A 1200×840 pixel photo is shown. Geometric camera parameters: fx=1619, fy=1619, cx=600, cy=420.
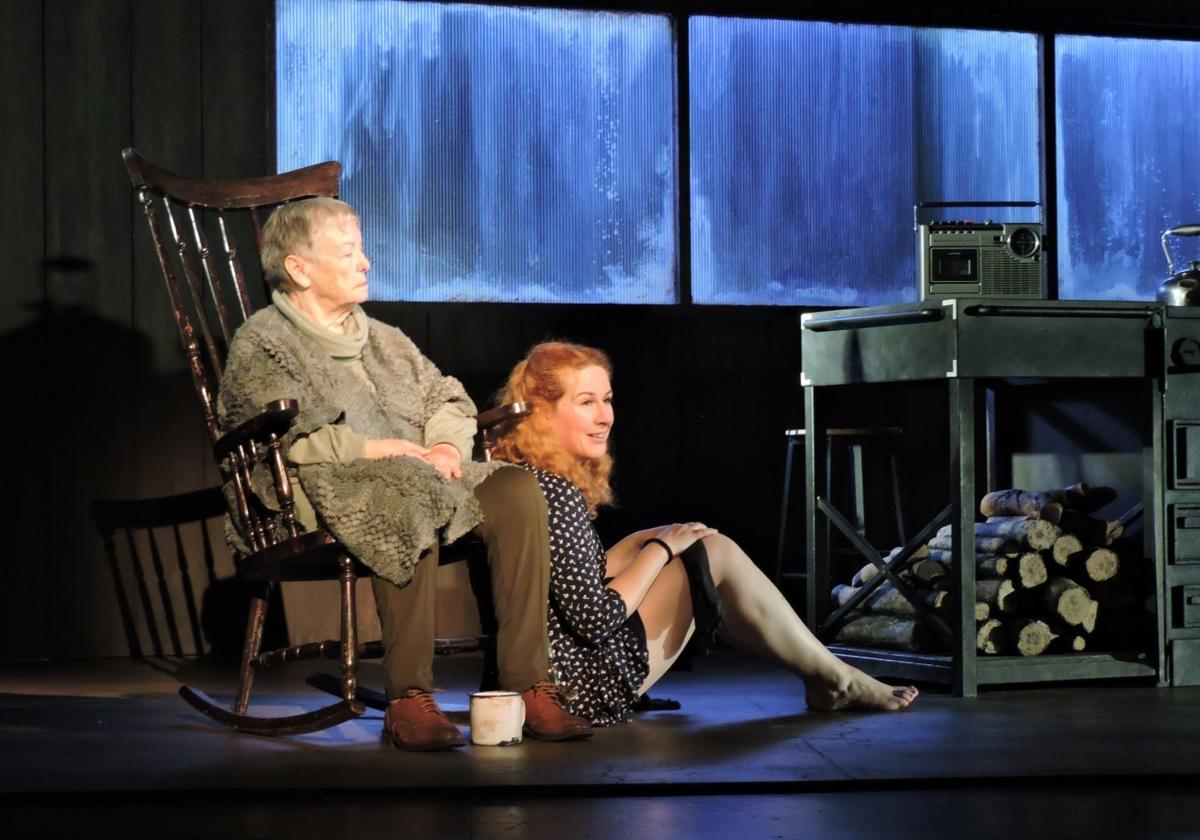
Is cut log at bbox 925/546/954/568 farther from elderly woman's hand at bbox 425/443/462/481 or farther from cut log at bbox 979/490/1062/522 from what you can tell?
elderly woman's hand at bbox 425/443/462/481

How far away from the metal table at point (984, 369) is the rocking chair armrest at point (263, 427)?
1660mm

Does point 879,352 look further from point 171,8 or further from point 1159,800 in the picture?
point 171,8

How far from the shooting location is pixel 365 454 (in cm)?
327

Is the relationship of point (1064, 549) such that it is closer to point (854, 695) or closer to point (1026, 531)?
point (1026, 531)

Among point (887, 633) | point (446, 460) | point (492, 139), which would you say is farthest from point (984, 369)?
point (492, 139)

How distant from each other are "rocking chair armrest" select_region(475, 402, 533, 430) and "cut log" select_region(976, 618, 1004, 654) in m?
1.46

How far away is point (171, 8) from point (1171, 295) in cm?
315

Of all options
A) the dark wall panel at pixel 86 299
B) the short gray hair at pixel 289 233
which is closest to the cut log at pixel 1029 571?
the short gray hair at pixel 289 233

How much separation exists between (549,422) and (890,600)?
4.70 feet

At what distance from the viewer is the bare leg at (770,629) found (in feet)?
11.4

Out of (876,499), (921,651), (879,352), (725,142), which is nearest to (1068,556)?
→ (921,651)

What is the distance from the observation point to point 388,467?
3211mm

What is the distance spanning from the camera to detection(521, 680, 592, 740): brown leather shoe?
125 inches

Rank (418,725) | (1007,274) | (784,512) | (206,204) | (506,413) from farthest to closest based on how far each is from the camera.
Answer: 1. (784,512)
2. (1007,274)
3. (206,204)
4. (506,413)
5. (418,725)
